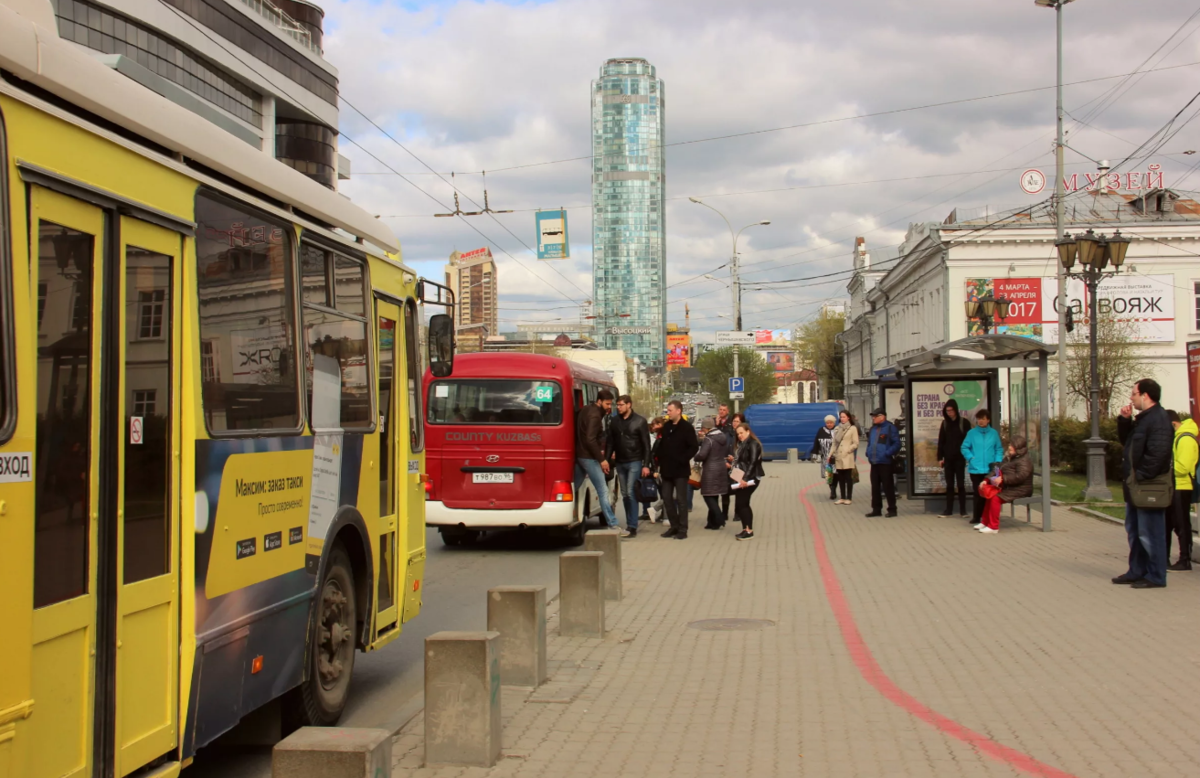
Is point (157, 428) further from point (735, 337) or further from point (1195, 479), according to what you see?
point (735, 337)

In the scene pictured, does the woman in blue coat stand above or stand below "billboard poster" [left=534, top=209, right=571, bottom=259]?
below

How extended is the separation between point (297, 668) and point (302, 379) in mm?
1441

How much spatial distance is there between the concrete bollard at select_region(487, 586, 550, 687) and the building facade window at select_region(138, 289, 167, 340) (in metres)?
3.41

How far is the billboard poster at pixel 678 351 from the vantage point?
244ft

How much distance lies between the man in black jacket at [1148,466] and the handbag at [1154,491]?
0.09ft

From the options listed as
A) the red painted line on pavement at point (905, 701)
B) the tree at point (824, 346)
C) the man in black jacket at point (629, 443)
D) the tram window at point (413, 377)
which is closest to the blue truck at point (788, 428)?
the man in black jacket at point (629, 443)

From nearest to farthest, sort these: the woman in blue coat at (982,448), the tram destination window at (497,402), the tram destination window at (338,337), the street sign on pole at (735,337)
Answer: the tram destination window at (338,337), the tram destination window at (497,402), the woman in blue coat at (982,448), the street sign on pole at (735,337)

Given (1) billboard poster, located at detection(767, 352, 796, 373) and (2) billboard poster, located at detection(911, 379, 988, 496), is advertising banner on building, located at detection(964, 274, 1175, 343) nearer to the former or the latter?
(2) billboard poster, located at detection(911, 379, 988, 496)

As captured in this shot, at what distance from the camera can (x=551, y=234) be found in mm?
30297

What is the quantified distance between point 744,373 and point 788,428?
51.2 m

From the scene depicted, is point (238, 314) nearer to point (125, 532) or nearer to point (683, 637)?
point (125, 532)

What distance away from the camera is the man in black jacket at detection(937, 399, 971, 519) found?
17859 millimetres

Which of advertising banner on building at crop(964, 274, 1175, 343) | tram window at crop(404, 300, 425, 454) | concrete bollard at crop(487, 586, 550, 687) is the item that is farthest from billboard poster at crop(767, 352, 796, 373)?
concrete bollard at crop(487, 586, 550, 687)

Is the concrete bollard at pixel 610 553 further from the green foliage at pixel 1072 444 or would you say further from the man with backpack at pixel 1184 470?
the green foliage at pixel 1072 444
